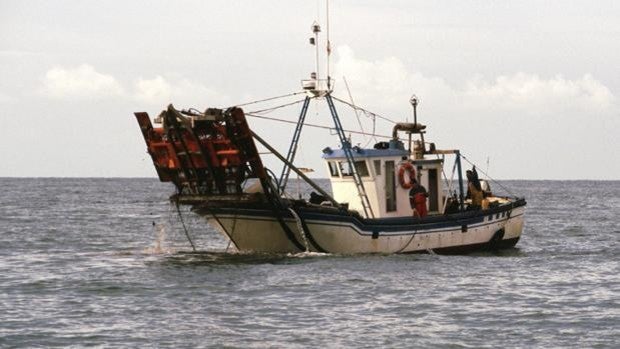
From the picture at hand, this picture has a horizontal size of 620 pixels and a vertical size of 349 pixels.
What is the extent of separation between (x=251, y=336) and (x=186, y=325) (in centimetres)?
159

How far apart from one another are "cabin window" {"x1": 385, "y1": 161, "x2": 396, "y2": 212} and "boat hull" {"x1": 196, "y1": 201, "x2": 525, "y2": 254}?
101 cm

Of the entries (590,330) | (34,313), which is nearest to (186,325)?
(34,313)

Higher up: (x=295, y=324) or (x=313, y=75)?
(x=313, y=75)

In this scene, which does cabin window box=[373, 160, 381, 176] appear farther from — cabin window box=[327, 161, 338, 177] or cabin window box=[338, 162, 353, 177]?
cabin window box=[327, 161, 338, 177]

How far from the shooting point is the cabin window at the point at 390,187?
3105cm

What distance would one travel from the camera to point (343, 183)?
31.5m

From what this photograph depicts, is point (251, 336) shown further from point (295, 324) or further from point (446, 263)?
point (446, 263)

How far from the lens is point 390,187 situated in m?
31.1

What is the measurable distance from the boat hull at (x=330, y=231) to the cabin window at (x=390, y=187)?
1006 mm

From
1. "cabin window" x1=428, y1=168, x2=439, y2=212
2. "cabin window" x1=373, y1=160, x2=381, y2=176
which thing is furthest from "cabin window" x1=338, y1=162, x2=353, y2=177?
"cabin window" x1=428, y1=168, x2=439, y2=212

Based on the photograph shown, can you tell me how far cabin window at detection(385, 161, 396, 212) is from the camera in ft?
102

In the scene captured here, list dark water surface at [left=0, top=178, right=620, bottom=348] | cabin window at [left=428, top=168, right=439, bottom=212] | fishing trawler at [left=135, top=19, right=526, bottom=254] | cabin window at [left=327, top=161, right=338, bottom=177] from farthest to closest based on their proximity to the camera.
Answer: cabin window at [left=428, top=168, right=439, bottom=212] < cabin window at [left=327, top=161, right=338, bottom=177] < fishing trawler at [left=135, top=19, right=526, bottom=254] < dark water surface at [left=0, top=178, right=620, bottom=348]

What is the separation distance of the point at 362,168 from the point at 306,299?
810 centimetres

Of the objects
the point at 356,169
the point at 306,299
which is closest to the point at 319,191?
the point at 356,169
